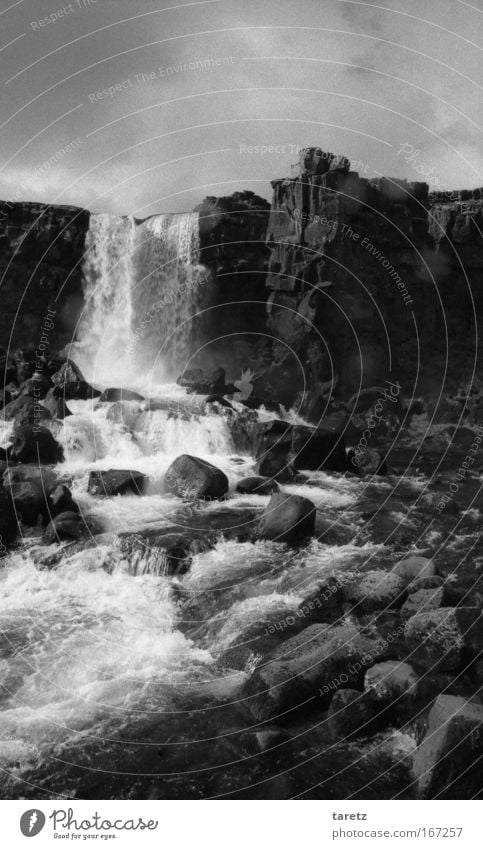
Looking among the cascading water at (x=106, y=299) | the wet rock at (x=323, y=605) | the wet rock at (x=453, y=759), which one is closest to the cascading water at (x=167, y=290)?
the cascading water at (x=106, y=299)

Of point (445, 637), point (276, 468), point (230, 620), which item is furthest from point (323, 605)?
point (276, 468)

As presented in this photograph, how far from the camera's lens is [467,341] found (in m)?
39.2

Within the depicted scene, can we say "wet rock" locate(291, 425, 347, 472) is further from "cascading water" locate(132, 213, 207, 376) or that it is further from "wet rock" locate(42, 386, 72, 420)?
"cascading water" locate(132, 213, 207, 376)

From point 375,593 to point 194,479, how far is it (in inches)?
427

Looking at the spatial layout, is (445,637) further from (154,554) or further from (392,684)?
(154,554)

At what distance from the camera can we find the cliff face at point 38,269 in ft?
144

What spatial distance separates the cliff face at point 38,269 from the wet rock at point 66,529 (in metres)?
28.4

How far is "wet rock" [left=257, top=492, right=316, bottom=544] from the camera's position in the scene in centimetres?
1941

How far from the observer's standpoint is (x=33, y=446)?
25.5m

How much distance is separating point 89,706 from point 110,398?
21.5m

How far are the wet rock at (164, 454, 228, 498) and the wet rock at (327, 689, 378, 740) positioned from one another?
13.3m

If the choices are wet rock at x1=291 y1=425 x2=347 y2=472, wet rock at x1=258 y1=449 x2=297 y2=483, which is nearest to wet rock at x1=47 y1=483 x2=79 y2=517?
wet rock at x1=258 y1=449 x2=297 y2=483
